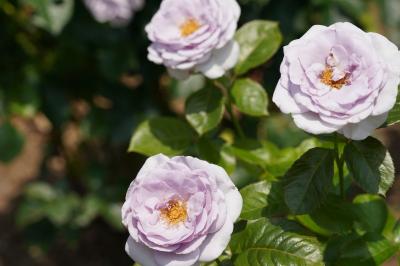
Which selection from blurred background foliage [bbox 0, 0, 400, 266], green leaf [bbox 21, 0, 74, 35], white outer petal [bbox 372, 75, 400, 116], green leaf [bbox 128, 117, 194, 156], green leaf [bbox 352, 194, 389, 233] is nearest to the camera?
white outer petal [bbox 372, 75, 400, 116]

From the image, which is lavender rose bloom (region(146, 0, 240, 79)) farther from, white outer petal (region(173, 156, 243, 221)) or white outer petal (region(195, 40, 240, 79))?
white outer petal (region(173, 156, 243, 221))

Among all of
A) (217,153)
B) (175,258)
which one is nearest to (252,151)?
(217,153)

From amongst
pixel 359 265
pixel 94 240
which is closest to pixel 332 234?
pixel 359 265

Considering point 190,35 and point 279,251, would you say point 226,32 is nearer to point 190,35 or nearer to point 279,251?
point 190,35

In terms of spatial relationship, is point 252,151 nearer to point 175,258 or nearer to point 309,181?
point 309,181

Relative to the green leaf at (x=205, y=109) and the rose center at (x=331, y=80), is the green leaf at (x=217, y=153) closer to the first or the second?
the green leaf at (x=205, y=109)

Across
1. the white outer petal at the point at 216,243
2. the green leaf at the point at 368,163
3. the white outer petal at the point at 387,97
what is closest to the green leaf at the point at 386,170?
the green leaf at the point at 368,163

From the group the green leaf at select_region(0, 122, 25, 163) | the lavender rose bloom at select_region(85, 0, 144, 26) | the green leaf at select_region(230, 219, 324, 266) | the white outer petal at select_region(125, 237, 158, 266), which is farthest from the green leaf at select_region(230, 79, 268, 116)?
the green leaf at select_region(0, 122, 25, 163)
